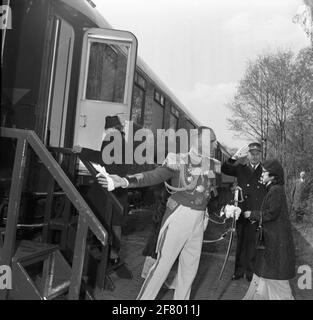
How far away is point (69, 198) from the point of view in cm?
336

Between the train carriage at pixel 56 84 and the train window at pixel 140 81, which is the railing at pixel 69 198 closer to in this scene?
the train carriage at pixel 56 84

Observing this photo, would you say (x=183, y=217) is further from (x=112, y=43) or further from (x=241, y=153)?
(x=112, y=43)

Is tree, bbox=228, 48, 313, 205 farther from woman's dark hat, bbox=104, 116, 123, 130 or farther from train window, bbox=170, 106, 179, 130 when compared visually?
woman's dark hat, bbox=104, 116, 123, 130

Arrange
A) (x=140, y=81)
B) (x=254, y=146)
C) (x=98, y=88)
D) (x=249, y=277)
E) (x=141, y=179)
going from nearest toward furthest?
(x=141, y=179) → (x=249, y=277) → (x=254, y=146) → (x=98, y=88) → (x=140, y=81)

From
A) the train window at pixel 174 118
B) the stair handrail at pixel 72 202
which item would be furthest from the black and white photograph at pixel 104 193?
the train window at pixel 174 118

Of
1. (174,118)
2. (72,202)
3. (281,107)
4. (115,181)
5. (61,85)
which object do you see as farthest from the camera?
(281,107)

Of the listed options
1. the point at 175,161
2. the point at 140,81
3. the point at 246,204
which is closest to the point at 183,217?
the point at 175,161

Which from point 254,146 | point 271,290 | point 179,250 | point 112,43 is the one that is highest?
point 112,43

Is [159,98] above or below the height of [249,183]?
above

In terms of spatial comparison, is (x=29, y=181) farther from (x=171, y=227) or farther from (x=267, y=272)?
(x=267, y=272)

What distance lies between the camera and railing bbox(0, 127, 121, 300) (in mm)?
3273

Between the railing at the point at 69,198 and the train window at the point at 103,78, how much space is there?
3137mm

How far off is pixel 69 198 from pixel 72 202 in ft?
0.16

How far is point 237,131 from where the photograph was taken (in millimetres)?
26812
